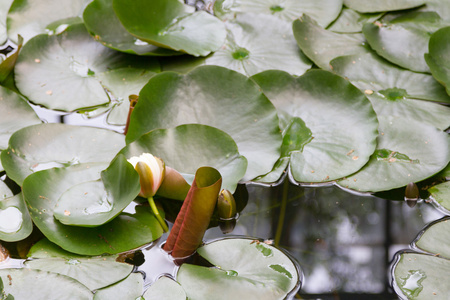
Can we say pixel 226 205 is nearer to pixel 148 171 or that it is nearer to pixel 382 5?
pixel 148 171

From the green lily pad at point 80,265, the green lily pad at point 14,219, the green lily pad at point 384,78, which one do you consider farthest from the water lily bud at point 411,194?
the green lily pad at point 14,219

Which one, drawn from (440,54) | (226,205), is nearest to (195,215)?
(226,205)

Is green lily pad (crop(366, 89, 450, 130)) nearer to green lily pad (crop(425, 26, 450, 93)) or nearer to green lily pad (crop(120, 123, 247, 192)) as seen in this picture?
green lily pad (crop(425, 26, 450, 93))

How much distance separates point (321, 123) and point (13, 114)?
39.6 inches

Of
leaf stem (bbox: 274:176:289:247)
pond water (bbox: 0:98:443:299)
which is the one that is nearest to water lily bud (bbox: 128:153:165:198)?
pond water (bbox: 0:98:443:299)

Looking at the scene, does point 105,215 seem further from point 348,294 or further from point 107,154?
point 348,294

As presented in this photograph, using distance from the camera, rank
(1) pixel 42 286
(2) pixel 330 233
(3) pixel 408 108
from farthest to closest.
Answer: (3) pixel 408 108, (2) pixel 330 233, (1) pixel 42 286

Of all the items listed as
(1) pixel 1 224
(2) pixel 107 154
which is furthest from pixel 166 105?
(1) pixel 1 224

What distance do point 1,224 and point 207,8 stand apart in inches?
51.2

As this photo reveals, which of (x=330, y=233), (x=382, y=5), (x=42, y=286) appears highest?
(x=382, y=5)

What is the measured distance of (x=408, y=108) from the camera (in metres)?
1.92

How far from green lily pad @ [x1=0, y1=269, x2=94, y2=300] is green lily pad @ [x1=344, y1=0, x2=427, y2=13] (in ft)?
5.27

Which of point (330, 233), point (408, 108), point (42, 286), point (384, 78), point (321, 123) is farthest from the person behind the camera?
point (384, 78)

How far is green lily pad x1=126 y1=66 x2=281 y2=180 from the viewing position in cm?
172
